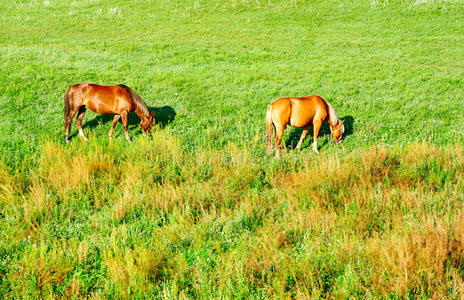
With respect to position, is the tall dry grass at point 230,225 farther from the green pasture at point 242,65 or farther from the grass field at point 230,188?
the green pasture at point 242,65

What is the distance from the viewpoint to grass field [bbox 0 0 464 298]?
13.9 ft

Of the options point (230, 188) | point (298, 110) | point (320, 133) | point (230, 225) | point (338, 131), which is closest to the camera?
point (230, 225)

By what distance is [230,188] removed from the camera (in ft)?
22.6

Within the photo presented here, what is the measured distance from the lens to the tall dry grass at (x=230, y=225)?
4129mm

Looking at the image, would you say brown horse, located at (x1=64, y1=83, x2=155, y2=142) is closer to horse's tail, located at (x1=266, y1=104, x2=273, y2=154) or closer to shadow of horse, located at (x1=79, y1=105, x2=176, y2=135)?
shadow of horse, located at (x1=79, y1=105, x2=176, y2=135)

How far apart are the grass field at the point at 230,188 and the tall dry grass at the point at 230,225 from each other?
3 centimetres

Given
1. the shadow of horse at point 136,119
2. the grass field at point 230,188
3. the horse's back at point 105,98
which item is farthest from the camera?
the shadow of horse at point 136,119

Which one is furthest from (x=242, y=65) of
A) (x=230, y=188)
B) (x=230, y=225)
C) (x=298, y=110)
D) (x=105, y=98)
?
(x=230, y=225)

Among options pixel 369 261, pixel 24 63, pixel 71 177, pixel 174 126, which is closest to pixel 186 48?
pixel 24 63

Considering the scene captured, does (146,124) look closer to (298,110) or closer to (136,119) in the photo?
(136,119)

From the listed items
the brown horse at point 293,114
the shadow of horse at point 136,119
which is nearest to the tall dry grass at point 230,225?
the brown horse at point 293,114

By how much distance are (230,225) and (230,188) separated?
1.50 metres

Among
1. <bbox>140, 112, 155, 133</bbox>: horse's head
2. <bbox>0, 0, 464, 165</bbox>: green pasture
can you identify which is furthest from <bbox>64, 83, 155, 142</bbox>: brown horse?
<bbox>0, 0, 464, 165</bbox>: green pasture

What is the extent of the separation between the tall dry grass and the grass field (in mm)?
31
